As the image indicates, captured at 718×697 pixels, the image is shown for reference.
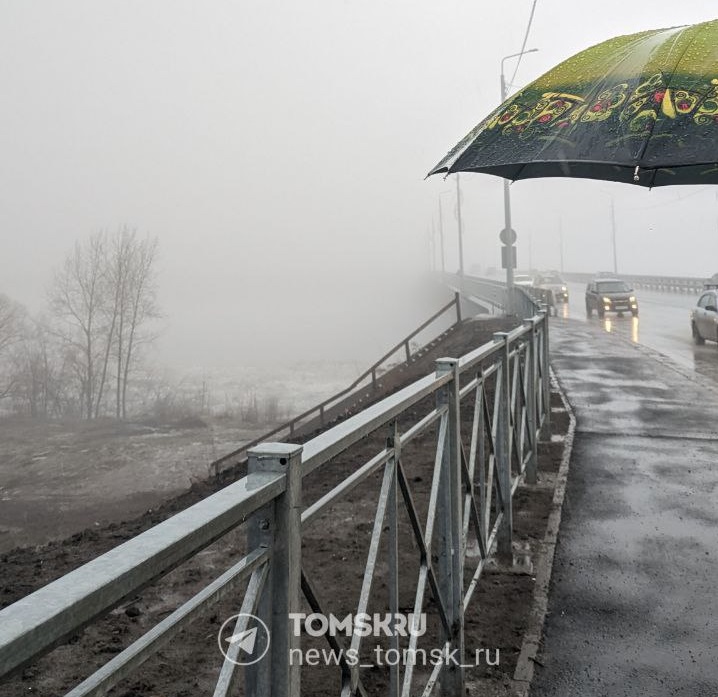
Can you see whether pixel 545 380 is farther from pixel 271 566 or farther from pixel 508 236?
pixel 508 236

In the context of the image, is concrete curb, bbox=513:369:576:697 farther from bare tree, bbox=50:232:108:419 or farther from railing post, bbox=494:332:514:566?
bare tree, bbox=50:232:108:419

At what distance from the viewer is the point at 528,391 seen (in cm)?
578

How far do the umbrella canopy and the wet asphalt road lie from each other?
2345 mm

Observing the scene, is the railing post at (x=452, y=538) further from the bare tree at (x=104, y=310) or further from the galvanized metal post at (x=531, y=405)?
the bare tree at (x=104, y=310)

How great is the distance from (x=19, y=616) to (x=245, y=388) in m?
57.8

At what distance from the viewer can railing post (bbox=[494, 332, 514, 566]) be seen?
14.3 ft

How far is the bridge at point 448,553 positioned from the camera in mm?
1088

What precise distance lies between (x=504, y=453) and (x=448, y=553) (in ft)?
5.18

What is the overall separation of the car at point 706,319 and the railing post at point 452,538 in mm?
16384

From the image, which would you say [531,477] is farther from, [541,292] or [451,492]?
[541,292]

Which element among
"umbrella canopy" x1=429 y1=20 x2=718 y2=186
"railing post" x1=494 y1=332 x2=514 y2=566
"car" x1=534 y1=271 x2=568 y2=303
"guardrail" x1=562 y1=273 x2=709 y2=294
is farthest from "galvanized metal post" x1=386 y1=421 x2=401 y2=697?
"guardrail" x1=562 y1=273 x2=709 y2=294

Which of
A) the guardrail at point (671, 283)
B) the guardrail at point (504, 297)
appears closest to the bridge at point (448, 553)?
the guardrail at point (504, 297)

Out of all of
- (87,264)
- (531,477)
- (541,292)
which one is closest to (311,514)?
(531,477)

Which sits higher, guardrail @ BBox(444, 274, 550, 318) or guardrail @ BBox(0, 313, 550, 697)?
guardrail @ BBox(444, 274, 550, 318)
